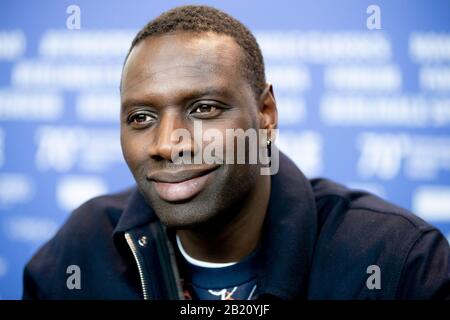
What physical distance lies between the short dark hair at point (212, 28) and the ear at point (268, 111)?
23 mm

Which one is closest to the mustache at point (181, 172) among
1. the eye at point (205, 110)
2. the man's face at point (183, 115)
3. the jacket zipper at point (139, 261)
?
the man's face at point (183, 115)

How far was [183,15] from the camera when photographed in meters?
1.47

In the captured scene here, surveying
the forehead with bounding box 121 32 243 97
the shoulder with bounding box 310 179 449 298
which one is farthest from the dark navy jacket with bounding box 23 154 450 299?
the forehead with bounding box 121 32 243 97

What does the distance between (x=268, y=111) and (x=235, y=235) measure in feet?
1.13

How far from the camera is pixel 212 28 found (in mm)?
1454

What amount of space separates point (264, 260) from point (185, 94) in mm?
469

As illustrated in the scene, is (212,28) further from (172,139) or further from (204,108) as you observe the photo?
(172,139)

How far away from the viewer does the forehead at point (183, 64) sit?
137cm

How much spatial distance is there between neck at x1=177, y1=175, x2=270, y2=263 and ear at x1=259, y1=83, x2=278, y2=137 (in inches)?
5.5

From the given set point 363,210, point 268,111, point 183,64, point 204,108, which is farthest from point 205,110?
point 363,210

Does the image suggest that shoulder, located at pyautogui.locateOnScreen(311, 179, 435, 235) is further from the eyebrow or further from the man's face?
the eyebrow

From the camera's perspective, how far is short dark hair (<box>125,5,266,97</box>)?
144 cm

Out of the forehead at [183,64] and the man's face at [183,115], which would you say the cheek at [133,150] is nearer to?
the man's face at [183,115]
